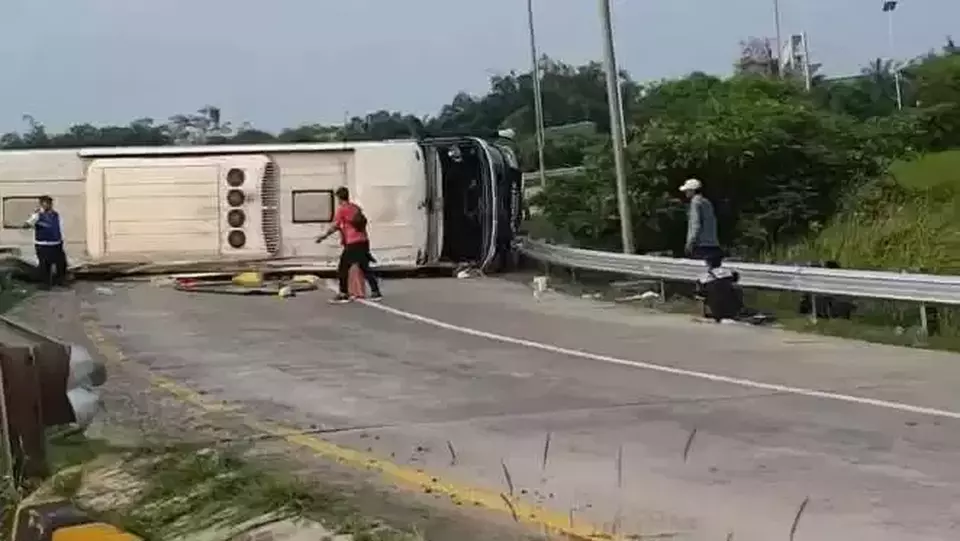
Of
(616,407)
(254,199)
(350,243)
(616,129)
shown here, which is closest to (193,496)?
(616,407)

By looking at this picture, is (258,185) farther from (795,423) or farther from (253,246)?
(795,423)

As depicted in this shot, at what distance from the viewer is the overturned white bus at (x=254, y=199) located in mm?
25719

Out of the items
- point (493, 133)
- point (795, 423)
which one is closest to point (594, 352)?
point (795, 423)

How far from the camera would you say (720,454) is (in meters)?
9.16

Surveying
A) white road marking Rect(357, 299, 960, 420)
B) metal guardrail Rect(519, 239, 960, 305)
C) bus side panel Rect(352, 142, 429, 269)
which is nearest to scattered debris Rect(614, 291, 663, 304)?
metal guardrail Rect(519, 239, 960, 305)

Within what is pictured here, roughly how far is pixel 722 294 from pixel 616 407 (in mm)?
6544

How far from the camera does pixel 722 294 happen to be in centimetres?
1747

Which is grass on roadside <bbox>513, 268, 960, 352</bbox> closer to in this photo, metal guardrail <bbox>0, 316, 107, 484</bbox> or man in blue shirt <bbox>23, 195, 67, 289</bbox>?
man in blue shirt <bbox>23, 195, 67, 289</bbox>

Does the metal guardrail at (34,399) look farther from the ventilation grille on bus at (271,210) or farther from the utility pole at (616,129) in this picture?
the ventilation grille on bus at (271,210)

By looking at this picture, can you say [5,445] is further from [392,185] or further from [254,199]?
[254,199]

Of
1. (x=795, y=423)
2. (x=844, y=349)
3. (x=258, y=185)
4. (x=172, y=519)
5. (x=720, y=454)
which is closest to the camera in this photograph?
(x=172, y=519)

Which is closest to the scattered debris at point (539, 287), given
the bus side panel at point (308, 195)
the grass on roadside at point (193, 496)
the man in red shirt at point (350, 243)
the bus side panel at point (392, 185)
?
the man in red shirt at point (350, 243)

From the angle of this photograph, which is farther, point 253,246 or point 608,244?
point 608,244

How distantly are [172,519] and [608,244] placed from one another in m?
20.8
